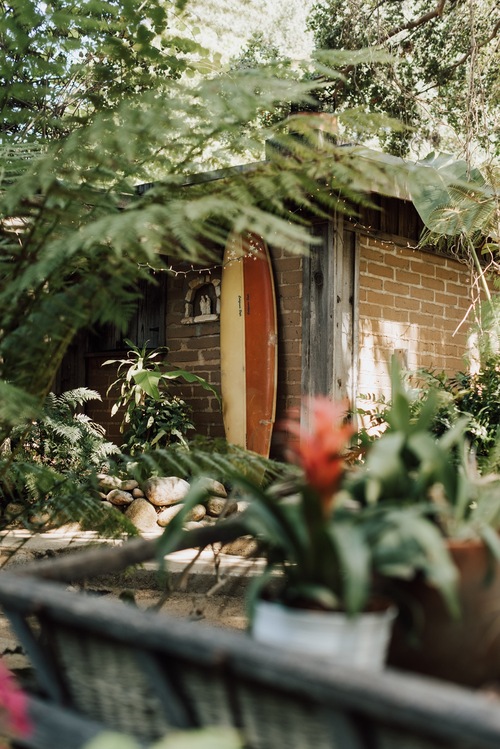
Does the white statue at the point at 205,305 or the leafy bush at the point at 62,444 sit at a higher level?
the white statue at the point at 205,305

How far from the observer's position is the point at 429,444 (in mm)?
1005

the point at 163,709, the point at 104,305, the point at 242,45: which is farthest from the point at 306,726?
the point at 242,45

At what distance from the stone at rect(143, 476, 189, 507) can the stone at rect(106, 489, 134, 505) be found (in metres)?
0.14

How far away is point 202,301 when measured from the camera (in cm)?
700

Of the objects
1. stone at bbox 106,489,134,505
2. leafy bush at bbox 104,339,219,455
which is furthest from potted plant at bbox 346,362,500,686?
leafy bush at bbox 104,339,219,455

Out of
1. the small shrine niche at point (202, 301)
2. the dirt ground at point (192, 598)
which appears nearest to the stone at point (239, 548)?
the dirt ground at point (192, 598)

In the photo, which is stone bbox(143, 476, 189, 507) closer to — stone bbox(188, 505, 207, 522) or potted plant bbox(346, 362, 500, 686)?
stone bbox(188, 505, 207, 522)

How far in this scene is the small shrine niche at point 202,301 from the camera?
270 inches

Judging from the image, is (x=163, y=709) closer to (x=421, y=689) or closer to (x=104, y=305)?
(x=421, y=689)

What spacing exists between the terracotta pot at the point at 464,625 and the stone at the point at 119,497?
482cm

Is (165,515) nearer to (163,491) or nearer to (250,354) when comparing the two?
(163,491)

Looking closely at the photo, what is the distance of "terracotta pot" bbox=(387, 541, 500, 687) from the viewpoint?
966mm

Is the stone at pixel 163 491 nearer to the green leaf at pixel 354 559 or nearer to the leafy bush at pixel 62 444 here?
the leafy bush at pixel 62 444

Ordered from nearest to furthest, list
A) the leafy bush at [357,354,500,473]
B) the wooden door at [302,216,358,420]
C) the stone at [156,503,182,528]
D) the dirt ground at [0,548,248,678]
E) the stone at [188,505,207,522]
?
1. the dirt ground at [0,548,248,678]
2. the leafy bush at [357,354,500,473]
3. the stone at [188,505,207,522]
4. the stone at [156,503,182,528]
5. the wooden door at [302,216,358,420]
